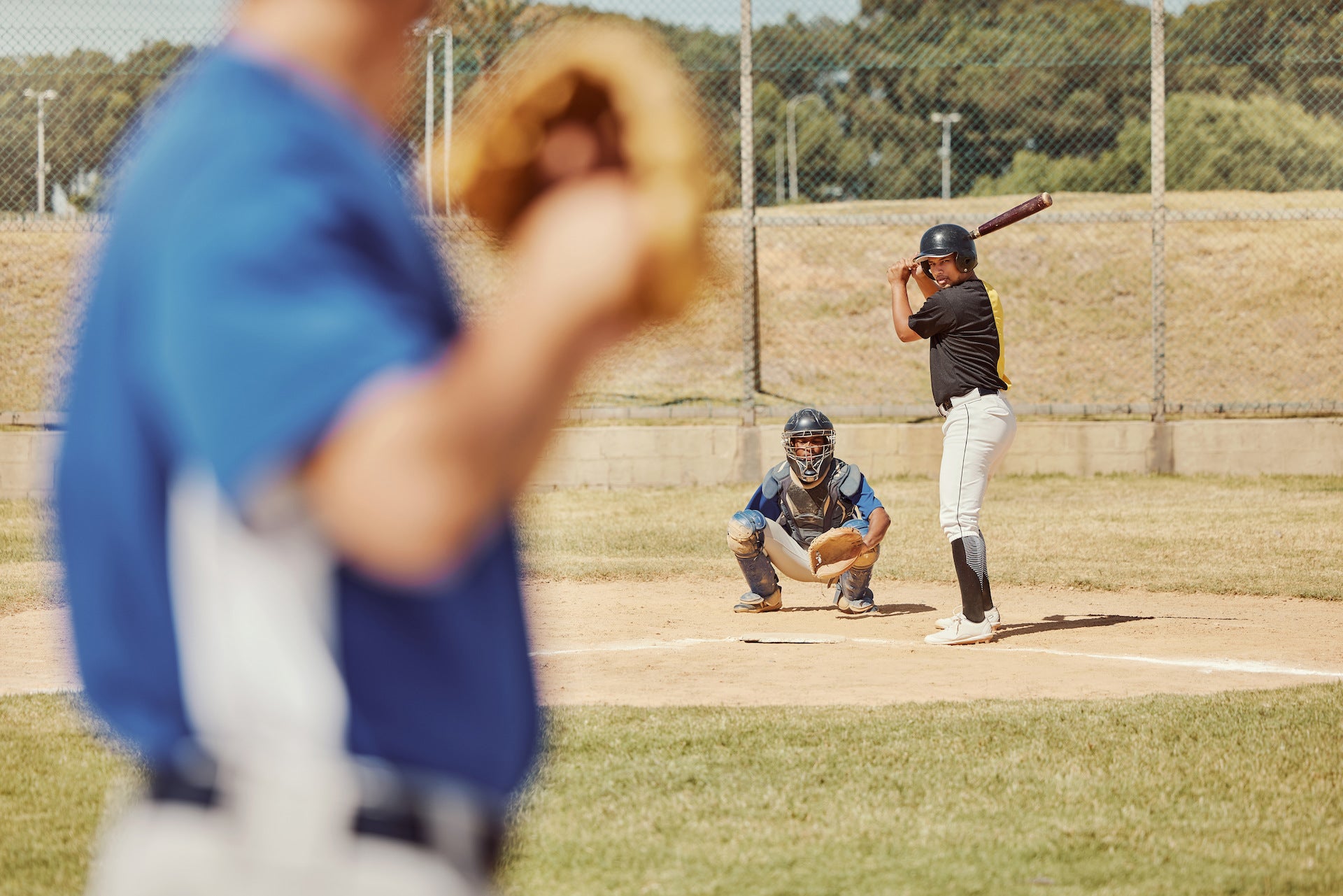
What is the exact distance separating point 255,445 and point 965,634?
711 cm

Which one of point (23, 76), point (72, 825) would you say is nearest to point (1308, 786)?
point (72, 825)

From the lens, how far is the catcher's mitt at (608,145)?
3.50ft

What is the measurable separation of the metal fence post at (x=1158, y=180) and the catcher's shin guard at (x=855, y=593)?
22.1ft

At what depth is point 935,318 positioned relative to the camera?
774 centimetres

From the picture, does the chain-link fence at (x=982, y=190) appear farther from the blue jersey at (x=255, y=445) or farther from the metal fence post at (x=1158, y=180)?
the blue jersey at (x=255, y=445)

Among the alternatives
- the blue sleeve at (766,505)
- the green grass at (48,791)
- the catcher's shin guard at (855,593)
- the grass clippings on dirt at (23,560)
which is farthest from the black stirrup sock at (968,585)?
the grass clippings on dirt at (23,560)

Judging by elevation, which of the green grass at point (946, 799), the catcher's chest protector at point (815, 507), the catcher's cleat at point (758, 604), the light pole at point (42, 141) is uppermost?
the light pole at point (42, 141)

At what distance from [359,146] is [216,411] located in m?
0.25

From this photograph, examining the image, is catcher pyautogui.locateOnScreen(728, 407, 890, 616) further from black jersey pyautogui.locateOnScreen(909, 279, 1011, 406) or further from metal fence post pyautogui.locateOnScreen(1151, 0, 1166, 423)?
metal fence post pyautogui.locateOnScreen(1151, 0, 1166, 423)

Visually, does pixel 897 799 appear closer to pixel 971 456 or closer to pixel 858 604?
→ pixel 971 456

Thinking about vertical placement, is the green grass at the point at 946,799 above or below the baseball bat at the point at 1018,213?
below

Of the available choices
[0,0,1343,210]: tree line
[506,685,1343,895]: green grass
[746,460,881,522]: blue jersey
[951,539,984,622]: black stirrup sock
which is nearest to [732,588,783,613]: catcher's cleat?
[746,460,881,522]: blue jersey

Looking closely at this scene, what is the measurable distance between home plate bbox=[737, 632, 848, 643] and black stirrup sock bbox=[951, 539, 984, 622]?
27.3 inches

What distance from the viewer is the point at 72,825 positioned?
4.66 m
